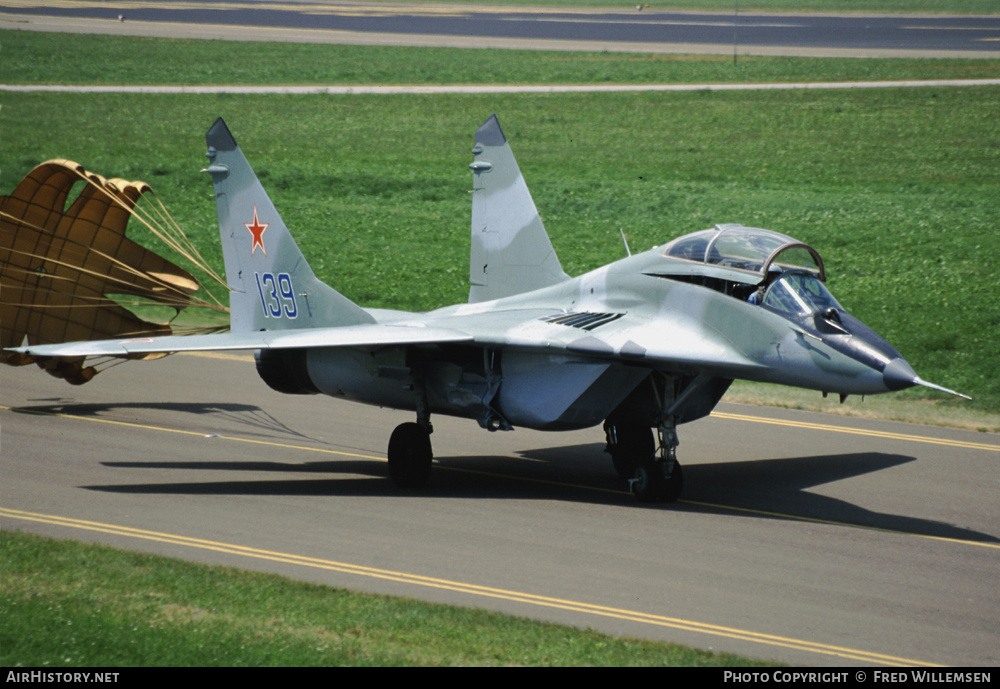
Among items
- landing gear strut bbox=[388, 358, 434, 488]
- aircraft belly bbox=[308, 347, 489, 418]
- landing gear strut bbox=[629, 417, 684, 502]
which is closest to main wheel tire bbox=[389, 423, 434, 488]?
landing gear strut bbox=[388, 358, 434, 488]

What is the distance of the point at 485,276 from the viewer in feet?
64.2

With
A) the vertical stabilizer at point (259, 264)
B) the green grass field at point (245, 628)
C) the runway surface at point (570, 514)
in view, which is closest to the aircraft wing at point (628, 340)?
the runway surface at point (570, 514)

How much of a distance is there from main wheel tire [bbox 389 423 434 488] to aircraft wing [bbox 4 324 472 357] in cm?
141

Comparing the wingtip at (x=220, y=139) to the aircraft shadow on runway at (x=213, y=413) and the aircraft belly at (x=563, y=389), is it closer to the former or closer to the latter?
the aircraft shadow on runway at (x=213, y=413)

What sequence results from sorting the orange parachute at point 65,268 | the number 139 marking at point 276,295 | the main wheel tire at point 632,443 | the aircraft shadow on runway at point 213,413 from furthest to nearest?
the orange parachute at point 65,268 → the aircraft shadow on runway at point 213,413 → the number 139 marking at point 276,295 → the main wheel tire at point 632,443

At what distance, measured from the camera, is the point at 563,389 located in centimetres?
1540

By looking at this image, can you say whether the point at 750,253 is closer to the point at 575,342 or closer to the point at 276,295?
the point at 575,342

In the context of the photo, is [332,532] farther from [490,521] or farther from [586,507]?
[586,507]

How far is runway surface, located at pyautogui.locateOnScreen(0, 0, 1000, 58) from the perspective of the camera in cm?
6725

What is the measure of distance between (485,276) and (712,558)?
7801 mm

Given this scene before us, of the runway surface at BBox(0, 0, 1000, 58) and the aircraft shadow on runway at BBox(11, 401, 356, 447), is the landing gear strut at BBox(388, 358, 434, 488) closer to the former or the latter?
the aircraft shadow on runway at BBox(11, 401, 356, 447)

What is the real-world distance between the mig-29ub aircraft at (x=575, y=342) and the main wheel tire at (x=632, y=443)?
2 cm

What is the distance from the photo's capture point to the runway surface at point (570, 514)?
454 inches

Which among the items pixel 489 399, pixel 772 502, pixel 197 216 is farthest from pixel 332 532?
pixel 197 216
